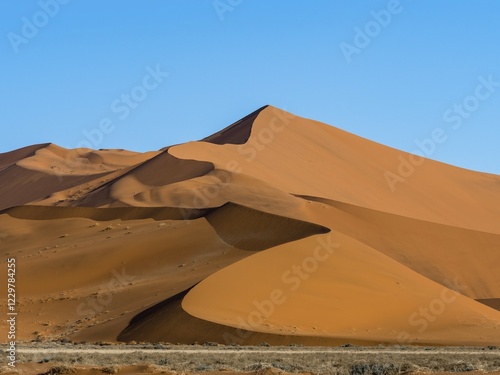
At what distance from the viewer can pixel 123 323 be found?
3488 centimetres

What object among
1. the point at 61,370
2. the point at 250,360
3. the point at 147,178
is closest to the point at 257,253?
the point at 250,360

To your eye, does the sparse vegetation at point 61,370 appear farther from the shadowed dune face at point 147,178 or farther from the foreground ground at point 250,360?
the shadowed dune face at point 147,178

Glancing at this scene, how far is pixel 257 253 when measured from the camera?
3884cm

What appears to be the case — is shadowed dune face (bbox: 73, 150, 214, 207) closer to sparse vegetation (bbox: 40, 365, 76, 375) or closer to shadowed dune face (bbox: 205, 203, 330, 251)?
shadowed dune face (bbox: 205, 203, 330, 251)

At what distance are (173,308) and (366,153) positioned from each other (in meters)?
47.6

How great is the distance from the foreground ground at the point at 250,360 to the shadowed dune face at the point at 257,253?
302 cm

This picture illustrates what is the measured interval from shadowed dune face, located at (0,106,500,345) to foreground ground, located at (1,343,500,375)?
302 centimetres

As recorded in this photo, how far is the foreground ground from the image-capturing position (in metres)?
21.1

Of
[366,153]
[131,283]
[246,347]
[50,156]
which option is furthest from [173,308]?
[50,156]

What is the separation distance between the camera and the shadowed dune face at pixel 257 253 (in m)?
33.8

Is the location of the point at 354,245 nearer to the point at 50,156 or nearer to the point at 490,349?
the point at 490,349

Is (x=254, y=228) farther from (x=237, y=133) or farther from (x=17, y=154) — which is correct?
(x=17, y=154)

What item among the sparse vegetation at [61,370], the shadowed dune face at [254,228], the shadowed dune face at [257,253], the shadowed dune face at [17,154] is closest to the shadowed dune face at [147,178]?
the shadowed dune face at [257,253]

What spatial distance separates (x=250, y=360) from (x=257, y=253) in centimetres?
1452
